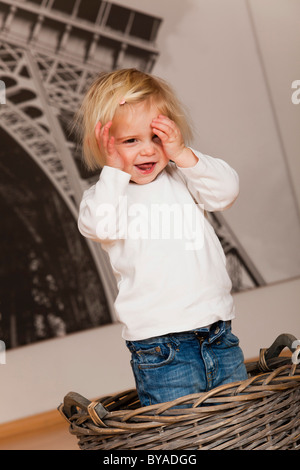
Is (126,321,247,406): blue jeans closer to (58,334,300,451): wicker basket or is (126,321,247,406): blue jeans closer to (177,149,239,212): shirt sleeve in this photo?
(58,334,300,451): wicker basket

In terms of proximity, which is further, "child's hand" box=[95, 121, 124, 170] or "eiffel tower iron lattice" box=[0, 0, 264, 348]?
"eiffel tower iron lattice" box=[0, 0, 264, 348]

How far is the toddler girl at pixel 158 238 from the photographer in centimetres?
86

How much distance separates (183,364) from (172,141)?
1.08 feet

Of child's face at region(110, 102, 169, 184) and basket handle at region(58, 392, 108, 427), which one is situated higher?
child's face at region(110, 102, 169, 184)

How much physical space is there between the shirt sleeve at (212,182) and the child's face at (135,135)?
56mm

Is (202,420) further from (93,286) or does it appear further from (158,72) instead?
(158,72)

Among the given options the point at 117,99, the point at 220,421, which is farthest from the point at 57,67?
the point at 220,421

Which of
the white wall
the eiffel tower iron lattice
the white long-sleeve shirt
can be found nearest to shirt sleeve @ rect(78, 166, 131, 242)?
the white long-sleeve shirt

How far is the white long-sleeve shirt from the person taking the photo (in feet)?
2.86

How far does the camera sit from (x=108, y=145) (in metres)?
0.89

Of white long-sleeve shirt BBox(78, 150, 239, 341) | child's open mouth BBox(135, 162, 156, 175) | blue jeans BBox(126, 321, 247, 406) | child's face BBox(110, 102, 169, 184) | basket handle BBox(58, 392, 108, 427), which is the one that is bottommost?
basket handle BBox(58, 392, 108, 427)

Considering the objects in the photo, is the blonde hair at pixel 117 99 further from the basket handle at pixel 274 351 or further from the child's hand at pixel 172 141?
the basket handle at pixel 274 351

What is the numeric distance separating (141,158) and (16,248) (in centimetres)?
130

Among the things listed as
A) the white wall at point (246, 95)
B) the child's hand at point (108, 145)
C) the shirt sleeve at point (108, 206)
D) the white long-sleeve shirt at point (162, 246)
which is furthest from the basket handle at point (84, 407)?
the white wall at point (246, 95)
